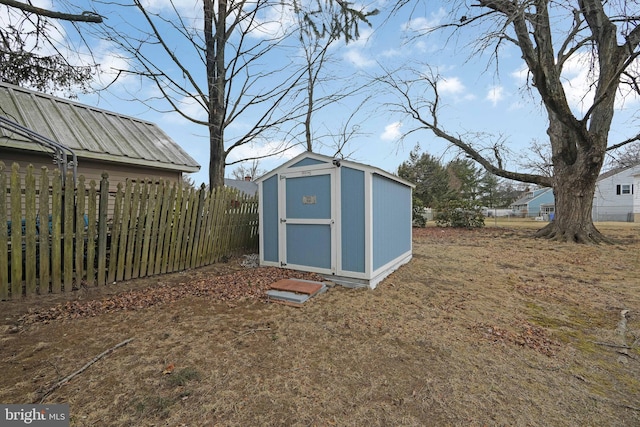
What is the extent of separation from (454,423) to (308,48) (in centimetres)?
830

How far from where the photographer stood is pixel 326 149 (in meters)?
10.9

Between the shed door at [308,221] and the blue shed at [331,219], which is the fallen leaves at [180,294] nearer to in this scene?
the shed door at [308,221]

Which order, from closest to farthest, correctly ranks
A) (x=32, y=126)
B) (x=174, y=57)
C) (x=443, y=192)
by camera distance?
(x=32, y=126)
(x=174, y=57)
(x=443, y=192)

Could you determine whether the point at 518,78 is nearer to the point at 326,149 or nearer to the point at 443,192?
the point at 326,149

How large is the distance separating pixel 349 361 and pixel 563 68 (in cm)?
1179

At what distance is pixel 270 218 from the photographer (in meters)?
5.14

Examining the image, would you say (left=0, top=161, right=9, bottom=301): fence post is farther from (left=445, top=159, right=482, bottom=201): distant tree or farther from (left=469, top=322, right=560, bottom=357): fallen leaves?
(left=445, top=159, right=482, bottom=201): distant tree

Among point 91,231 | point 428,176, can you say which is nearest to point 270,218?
point 91,231

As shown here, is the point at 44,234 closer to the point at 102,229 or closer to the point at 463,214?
the point at 102,229

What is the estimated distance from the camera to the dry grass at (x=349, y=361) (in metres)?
1.62

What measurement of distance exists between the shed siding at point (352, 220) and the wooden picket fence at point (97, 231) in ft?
8.70

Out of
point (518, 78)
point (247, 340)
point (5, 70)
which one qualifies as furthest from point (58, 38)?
point (518, 78)

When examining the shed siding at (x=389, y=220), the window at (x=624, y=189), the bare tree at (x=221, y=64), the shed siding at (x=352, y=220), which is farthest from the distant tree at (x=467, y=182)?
the shed siding at (x=352, y=220)

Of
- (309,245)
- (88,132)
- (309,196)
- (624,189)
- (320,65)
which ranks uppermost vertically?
Answer: (320,65)
